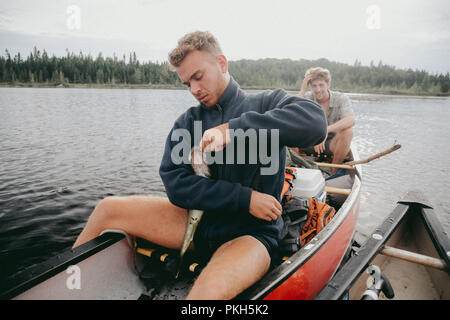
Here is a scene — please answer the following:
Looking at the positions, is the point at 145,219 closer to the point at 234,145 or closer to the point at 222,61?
the point at 234,145

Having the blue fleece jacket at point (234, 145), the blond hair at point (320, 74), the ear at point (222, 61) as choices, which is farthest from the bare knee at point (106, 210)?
the blond hair at point (320, 74)

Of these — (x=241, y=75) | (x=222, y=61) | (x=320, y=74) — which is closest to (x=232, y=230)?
(x=222, y=61)

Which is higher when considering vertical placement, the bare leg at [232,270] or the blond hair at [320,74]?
the blond hair at [320,74]

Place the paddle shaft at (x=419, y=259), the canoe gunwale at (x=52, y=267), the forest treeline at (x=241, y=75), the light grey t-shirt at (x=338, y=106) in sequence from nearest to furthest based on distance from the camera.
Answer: the canoe gunwale at (x=52, y=267), the paddle shaft at (x=419, y=259), the light grey t-shirt at (x=338, y=106), the forest treeline at (x=241, y=75)

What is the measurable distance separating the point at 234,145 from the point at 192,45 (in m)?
0.75

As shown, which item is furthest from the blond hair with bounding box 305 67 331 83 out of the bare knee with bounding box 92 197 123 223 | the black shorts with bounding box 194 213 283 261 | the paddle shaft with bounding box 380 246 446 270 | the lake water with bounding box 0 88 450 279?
the bare knee with bounding box 92 197 123 223

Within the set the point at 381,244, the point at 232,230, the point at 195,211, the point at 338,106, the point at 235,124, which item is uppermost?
the point at 338,106

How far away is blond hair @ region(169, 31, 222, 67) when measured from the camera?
195cm

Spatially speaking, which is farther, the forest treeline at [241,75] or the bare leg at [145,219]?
the forest treeline at [241,75]

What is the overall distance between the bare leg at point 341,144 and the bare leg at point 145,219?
431 cm

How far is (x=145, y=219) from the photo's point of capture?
7.47ft

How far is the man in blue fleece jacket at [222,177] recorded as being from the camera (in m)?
1.80

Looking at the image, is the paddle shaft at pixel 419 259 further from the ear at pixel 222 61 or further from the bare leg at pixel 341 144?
the bare leg at pixel 341 144

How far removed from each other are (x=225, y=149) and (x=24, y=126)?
17145 mm
